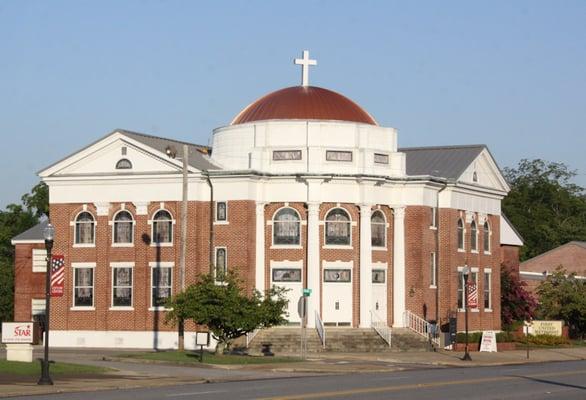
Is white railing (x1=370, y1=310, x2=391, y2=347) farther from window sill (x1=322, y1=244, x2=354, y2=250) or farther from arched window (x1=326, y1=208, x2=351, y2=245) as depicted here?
arched window (x1=326, y1=208, x2=351, y2=245)

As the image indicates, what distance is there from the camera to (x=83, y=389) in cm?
3453

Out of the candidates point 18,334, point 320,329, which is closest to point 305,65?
point 320,329

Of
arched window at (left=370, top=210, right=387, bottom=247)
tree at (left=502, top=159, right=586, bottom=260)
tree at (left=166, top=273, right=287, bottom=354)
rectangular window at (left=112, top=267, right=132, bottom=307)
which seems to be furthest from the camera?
tree at (left=502, top=159, right=586, bottom=260)

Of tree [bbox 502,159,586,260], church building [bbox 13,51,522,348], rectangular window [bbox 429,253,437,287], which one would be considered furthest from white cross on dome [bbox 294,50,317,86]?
tree [bbox 502,159,586,260]

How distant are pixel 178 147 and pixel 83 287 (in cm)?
944

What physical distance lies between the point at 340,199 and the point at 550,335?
17.0m

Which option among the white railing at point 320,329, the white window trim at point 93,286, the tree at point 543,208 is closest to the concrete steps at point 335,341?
the white railing at point 320,329

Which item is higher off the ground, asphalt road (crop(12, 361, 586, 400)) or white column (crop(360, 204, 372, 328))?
white column (crop(360, 204, 372, 328))

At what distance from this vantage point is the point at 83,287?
6619cm

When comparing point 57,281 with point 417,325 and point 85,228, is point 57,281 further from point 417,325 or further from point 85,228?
point 417,325

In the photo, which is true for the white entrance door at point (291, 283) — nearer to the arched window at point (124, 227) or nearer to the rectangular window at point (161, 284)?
the rectangular window at point (161, 284)

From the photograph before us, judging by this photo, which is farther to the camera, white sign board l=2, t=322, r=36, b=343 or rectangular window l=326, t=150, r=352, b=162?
rectangular window l=326, t=150, r=352, b=162

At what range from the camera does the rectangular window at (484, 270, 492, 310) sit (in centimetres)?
7256

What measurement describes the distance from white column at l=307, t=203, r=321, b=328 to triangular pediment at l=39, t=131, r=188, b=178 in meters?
7.08
